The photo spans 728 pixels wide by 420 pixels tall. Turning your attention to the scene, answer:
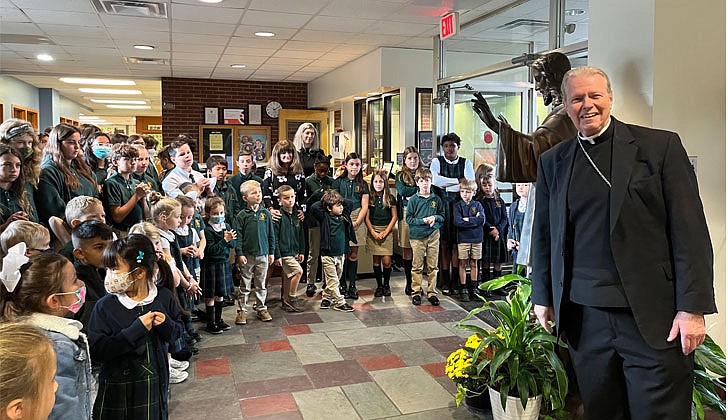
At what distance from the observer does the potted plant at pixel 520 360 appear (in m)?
2.52

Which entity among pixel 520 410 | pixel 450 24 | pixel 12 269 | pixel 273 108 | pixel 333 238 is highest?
pixel 450 24

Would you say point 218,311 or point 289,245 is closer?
point 218,311

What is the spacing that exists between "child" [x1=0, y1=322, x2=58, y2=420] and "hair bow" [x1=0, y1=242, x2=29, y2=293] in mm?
592

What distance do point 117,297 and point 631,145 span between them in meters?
1.86

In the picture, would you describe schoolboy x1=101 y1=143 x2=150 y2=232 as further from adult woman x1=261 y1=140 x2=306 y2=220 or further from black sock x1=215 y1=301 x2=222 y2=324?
adult woman x1=261 y1=140 x2=306 y2=220

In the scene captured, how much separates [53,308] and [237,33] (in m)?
5.12

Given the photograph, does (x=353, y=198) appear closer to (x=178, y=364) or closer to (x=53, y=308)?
(x=178, y=364)

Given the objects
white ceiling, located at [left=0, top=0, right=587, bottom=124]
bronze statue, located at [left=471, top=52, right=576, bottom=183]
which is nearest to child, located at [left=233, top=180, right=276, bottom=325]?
white ceiling, located at [left=0, top=0, right=587, bottom=124]

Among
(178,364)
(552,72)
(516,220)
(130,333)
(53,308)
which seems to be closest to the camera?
(53,308)

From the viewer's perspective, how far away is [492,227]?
5.52 metres

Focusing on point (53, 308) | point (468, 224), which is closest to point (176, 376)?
point (53, 308)

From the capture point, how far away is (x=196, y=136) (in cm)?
1053

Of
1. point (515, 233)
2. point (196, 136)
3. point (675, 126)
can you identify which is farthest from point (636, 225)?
point (196, 136)

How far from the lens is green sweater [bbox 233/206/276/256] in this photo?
4.43 metres
